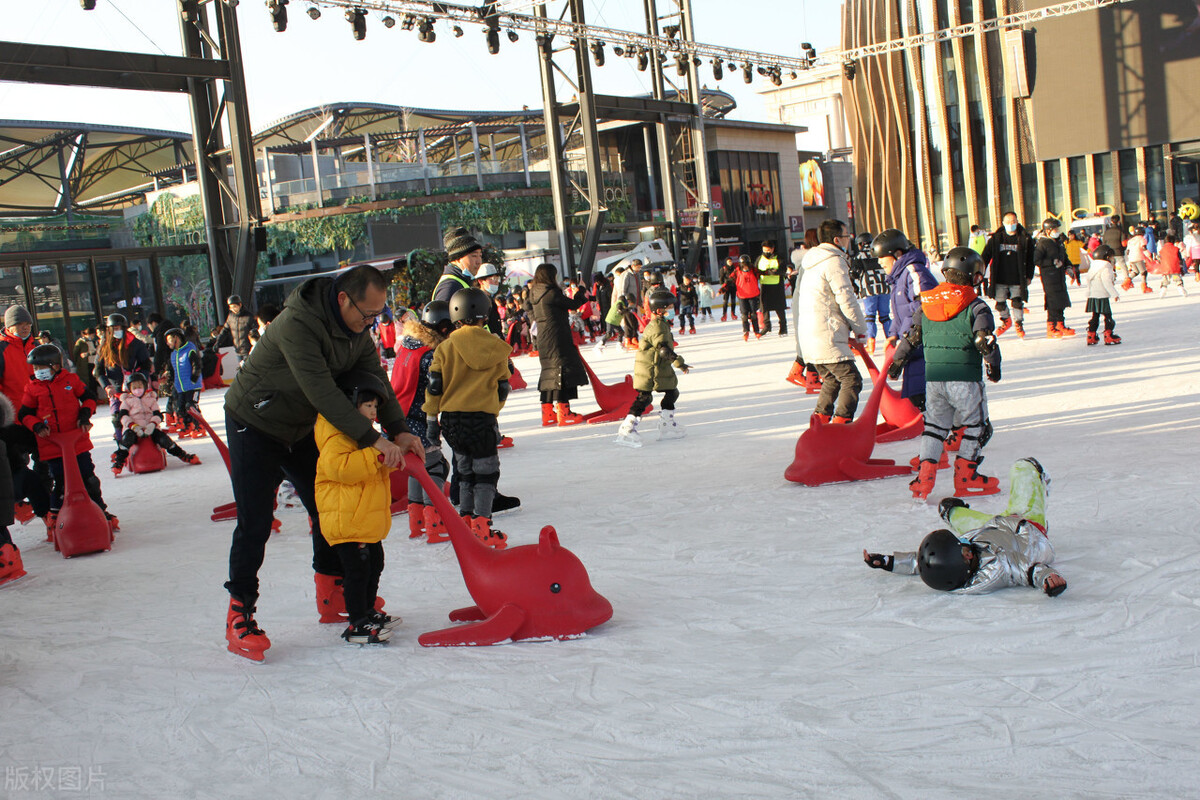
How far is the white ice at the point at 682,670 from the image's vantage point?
234 centimetres

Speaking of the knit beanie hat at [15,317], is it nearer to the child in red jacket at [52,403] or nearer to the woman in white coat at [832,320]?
the child in red jacket at [52,403]

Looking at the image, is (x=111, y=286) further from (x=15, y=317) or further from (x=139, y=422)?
(x=15, y=317)

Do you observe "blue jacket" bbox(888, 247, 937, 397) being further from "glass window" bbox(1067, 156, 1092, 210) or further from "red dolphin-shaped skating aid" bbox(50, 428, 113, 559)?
"glass window" bbox(1067, 156, 1092, 210)

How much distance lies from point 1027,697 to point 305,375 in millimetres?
2238

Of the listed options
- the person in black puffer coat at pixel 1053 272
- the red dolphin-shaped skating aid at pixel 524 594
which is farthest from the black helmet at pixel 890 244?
the person in black puffer coat at pixel 1053 272

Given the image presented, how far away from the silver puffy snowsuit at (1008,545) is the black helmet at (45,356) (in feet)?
14.7

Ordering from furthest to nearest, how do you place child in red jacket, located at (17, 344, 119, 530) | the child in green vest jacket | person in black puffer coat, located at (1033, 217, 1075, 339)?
person in black puffer coat, located at (1033, 217, 1075, 339), child in red jacket, located at (17, 344, 119, 530), the child in green vest jacket

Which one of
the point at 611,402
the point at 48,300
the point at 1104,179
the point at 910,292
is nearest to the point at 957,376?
the point at 910,292

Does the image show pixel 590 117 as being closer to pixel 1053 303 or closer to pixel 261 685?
pixel 1053 303

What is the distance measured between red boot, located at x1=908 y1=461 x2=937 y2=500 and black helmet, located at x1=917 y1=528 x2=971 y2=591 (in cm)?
127

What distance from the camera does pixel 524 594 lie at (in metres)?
3.33

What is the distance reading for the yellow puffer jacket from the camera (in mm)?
3219

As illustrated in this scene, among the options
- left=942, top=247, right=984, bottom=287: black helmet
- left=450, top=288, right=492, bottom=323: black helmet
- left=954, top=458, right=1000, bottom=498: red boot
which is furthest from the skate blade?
left=942, top=247, right=984, bottom=287: black helmet

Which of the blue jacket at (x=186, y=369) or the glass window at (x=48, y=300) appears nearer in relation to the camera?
the blue jacket at (x=186, y=369)
